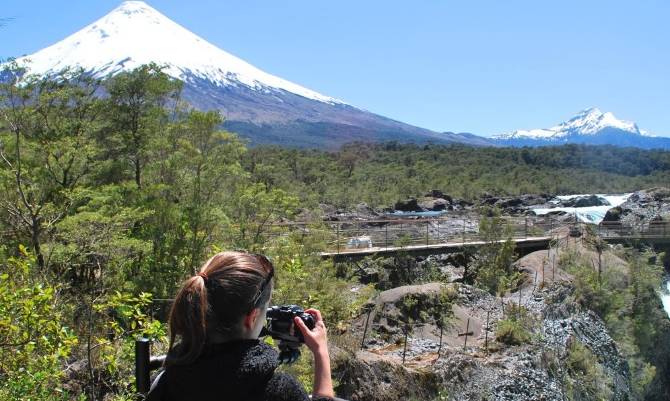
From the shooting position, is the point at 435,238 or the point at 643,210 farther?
the point at 643,210

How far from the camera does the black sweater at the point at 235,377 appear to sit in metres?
1.50

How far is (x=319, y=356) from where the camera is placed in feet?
5.52

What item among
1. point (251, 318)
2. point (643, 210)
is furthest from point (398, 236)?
point (643, 210)

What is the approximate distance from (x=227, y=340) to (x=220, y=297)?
0.12 meters

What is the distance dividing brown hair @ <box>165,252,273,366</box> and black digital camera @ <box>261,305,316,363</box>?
203mm

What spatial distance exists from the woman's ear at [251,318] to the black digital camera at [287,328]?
0.64 feet

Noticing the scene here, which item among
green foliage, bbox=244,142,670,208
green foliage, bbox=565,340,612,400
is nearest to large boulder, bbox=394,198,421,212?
green foliage, bbox=244,142,670,208

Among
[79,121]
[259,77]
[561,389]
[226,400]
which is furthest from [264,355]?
[259,77]

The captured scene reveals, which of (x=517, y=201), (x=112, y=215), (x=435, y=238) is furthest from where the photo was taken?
(x=517, y=201)

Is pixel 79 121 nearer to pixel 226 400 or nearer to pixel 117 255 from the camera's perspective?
pixel 117 255

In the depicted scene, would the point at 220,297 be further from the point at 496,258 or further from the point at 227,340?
the point at 496,258

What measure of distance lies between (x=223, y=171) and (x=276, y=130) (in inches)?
5457

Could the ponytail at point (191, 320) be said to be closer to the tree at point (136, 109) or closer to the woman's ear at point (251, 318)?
the woman's ear at point (251, 318)

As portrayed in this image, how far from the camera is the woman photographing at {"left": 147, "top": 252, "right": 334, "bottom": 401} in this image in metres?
1.51
